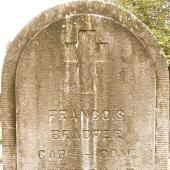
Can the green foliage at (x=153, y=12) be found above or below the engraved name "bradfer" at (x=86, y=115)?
above

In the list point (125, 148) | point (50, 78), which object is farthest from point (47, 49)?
point (125, 148)

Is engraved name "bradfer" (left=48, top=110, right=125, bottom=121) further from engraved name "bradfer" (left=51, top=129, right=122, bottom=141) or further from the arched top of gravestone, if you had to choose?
the arched top of gravestone

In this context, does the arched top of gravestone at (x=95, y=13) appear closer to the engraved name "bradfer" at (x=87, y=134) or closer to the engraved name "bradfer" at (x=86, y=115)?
the engraved name "bradfer" at (x=86, y=115)

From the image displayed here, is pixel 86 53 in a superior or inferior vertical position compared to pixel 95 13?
inferior

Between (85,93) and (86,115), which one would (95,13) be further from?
(86,115)

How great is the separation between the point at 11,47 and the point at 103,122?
1.03m

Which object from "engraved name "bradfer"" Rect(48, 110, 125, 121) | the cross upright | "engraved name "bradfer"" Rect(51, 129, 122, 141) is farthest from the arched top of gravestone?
"engraved name "bradfer"" Rect(51, 129, 122, 141)

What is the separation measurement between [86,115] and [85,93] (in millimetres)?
199

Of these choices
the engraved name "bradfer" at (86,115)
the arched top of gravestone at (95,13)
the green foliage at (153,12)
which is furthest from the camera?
the green foliage at (153,12)

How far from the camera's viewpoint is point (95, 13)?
3.15 m

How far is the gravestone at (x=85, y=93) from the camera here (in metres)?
3.16

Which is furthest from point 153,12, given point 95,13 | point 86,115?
point 86,115

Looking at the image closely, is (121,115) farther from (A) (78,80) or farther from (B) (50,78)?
(B) (50,78)

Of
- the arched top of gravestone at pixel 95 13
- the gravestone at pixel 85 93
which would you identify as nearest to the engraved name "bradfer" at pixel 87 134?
the gravestone at pixel 85 93
